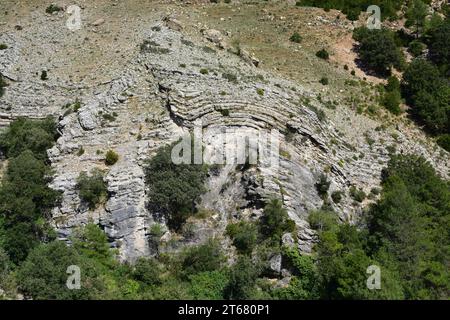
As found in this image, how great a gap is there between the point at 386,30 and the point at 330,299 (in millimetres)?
33279

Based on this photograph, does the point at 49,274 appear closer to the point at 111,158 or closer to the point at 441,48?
the point at 111,158

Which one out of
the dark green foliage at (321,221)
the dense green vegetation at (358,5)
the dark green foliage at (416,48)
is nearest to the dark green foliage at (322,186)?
the dark green foliage at (321,221)

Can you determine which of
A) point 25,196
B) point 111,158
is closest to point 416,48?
point 111,158

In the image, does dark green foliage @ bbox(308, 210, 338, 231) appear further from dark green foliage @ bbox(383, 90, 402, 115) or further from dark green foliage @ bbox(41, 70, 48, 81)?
dark green foliage @ bbox(41, 70, 48, 81)

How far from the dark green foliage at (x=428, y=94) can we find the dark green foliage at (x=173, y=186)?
21.7 m

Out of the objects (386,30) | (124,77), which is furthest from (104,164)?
(386,30)

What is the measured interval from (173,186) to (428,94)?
25327 millimetres

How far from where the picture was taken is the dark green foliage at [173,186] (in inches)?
1400

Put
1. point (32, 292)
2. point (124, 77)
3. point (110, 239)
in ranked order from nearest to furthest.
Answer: point (32, 292)
point (110, 239)
point (124, 77)

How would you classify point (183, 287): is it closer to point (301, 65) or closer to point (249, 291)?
point (249, 291)

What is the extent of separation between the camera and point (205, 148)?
38156mm

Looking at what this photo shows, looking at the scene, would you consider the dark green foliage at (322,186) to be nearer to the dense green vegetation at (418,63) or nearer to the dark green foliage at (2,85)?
the dense green vegetation at (418,63)

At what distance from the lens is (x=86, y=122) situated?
4006 cm
